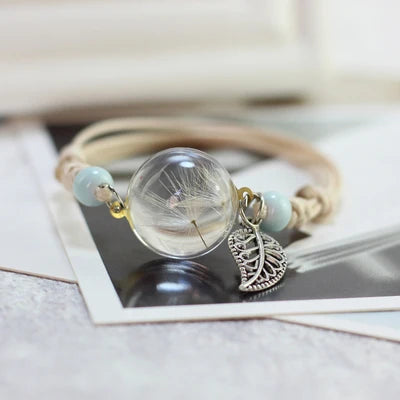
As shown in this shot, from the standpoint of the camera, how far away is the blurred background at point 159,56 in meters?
1.03

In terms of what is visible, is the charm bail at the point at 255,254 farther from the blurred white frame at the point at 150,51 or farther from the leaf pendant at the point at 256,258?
the blurred white frame at the point at 150,51

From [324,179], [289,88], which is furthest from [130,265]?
[289,88]

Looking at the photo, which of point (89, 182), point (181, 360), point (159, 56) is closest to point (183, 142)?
point (159, 56)

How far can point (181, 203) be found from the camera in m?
0.58

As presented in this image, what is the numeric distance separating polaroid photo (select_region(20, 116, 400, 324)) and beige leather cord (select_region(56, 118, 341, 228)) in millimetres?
84

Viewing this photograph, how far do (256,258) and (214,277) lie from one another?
41mm

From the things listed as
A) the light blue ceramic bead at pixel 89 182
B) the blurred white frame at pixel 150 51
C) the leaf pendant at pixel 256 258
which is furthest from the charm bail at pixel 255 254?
the blurred white frame at pixel 150 51

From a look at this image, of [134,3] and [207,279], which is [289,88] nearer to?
[134,3]

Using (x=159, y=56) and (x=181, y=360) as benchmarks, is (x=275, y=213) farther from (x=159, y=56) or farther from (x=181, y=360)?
(x=159, y=56)

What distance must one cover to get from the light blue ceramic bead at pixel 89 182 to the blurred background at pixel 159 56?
42 centimetres

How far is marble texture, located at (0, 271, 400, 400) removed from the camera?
0.46 meters

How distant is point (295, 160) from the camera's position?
0.93 meters

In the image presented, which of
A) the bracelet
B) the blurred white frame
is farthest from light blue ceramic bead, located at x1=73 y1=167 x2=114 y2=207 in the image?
the blurred white frame

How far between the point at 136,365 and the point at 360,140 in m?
0.63
